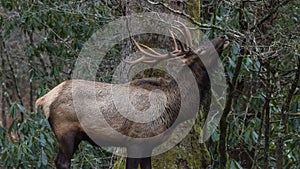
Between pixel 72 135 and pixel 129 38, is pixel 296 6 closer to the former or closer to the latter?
pixel 129 38

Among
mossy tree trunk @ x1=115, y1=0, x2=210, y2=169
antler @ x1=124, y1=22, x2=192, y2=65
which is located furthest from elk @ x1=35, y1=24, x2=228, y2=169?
mossy tree trunk @ x1=115, y1=0, x2=210, y2=169

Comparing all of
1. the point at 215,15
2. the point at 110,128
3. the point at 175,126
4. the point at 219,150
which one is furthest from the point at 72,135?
the point at 215,15

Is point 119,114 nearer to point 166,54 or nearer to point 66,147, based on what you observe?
point 66,147

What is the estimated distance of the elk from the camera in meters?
5.08

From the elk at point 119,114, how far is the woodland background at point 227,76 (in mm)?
452

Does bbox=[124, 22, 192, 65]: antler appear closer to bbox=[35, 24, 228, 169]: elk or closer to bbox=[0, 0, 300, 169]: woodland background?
bbox=[35, 24, 228, 169]: elk

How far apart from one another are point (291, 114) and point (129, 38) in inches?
84.4

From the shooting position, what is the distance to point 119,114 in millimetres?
5133

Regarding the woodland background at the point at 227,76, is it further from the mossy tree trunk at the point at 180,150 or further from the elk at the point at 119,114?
the elk at the point at 119,114

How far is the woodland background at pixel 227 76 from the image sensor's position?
598 centimetres

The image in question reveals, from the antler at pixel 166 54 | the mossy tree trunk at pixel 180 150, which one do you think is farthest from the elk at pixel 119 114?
the mossy tree trunk at pixel 180 150

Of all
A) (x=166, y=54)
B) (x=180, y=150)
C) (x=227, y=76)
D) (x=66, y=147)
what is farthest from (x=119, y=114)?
(x=227, y=76)

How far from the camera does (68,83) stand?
17.1 ft

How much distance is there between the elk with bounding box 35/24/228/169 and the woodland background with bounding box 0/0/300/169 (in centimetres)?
45
